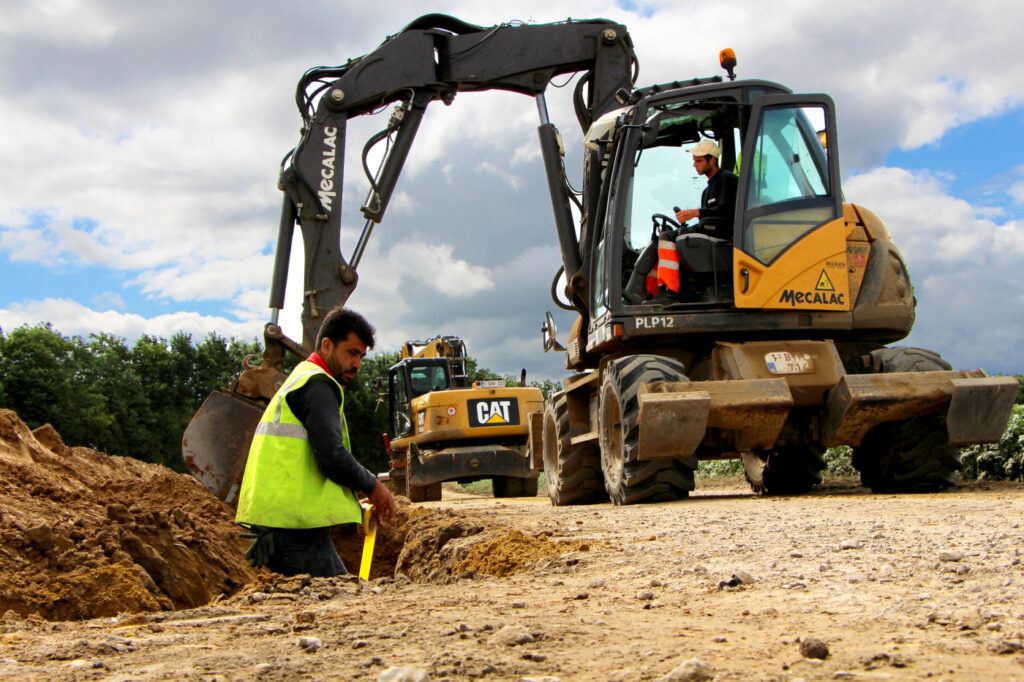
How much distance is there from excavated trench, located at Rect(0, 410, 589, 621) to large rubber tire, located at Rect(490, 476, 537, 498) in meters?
8.27

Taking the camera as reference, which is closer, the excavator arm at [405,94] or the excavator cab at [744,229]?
the excavator cab at [744,229]

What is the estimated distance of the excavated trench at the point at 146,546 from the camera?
20.3 feet

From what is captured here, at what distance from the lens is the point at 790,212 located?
8.90m

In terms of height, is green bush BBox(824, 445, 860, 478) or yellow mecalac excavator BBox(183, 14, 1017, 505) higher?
yellow mecalac excavator BBox(183, 14, 1017, 505)

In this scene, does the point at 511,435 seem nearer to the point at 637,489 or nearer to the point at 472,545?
the point at 637,489

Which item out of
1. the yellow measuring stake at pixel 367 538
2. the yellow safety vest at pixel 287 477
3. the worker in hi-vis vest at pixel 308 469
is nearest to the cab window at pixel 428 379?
the yellow measuring stake at pixel 367 538

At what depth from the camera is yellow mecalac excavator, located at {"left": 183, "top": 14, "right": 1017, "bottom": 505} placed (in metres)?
8.33

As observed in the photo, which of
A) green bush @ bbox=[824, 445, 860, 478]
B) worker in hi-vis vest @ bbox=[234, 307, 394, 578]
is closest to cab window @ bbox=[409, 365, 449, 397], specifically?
green bush @ bbox=[824, 445, 860, 478]

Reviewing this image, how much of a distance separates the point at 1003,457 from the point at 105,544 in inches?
443

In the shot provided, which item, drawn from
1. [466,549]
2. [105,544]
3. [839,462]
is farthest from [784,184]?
[839,462]

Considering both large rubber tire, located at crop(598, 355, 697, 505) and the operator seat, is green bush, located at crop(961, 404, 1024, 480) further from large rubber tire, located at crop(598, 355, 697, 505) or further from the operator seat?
large rubber tire, located at crop(598, 355, 697, 505)

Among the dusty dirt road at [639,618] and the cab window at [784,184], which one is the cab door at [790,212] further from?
the dusty dirt road at [639,618]

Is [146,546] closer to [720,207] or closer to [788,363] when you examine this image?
[788,363]

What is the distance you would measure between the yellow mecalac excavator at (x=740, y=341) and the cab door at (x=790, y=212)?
0.05 feet
